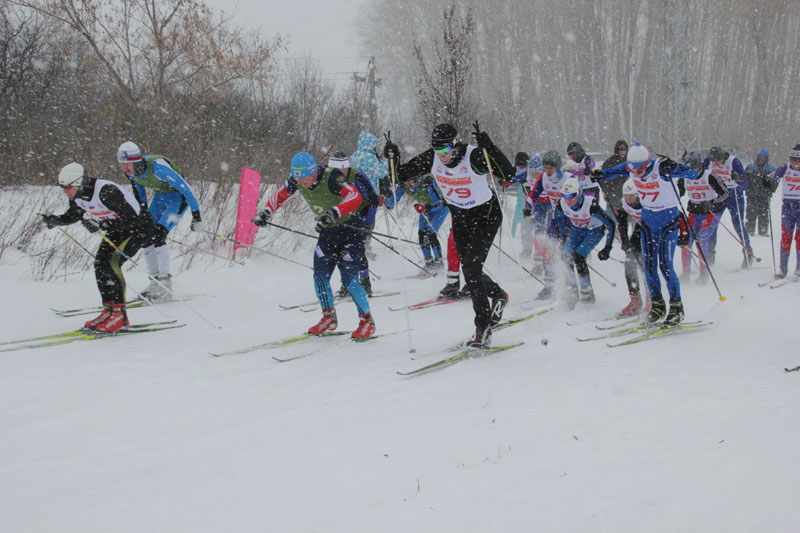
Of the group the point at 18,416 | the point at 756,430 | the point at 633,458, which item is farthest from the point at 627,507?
the point at 18,416

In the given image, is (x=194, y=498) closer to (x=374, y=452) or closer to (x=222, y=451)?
(x=222, y=451)

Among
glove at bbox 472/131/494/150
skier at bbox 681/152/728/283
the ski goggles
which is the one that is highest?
glove at bbox 472/131/494/150

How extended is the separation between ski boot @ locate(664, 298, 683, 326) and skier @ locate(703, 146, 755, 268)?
133 inches

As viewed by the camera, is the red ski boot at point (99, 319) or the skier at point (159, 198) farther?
the skier at point (159, 198)

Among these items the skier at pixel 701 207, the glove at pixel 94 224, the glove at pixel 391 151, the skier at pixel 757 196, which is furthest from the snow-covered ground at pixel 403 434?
the skier at pixel 757 196

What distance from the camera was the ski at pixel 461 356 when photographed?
4414 mm

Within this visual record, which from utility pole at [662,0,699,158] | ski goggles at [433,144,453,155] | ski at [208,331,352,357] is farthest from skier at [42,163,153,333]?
utility pole at [662,0,699,158]

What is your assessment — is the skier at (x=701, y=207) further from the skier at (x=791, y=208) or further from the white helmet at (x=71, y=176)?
the white helmet at (x=71, y=176)

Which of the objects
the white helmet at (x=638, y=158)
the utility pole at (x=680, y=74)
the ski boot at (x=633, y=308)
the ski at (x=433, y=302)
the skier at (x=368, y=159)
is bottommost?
the ski boot at (x=633, y=308)

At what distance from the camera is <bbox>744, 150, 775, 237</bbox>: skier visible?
34.5 ft

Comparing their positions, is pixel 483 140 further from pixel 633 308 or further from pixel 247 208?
pixel 247 208

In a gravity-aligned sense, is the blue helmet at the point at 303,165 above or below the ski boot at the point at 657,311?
above

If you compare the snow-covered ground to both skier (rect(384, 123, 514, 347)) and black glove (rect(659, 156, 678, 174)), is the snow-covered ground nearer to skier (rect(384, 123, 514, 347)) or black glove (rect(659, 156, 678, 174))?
skier (rect(384, 123, 514, 347))

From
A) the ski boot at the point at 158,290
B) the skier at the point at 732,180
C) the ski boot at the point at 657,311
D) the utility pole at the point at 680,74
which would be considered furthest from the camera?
the utility pole at the point at 680,74
